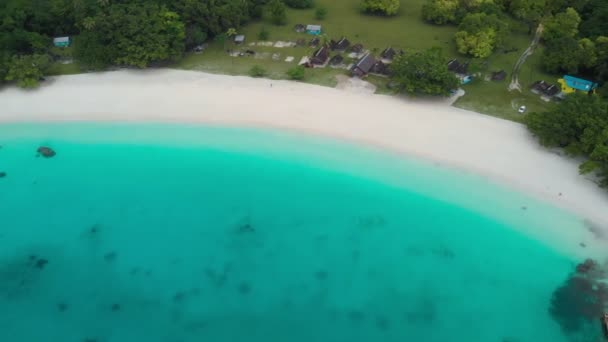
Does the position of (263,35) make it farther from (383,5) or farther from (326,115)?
(326,115)

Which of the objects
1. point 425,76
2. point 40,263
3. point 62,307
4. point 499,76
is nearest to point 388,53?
point 425,76

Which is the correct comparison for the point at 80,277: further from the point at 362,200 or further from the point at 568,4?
the point at 568,4

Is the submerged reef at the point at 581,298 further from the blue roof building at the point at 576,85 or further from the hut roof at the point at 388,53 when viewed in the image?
the hut roof at the point at 388,53

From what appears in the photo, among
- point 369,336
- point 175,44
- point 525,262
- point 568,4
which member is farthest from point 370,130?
point 568,4

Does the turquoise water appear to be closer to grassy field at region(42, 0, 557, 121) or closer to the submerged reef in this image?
the submerged reef

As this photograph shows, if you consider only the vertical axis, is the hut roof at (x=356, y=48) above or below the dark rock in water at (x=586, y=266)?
above

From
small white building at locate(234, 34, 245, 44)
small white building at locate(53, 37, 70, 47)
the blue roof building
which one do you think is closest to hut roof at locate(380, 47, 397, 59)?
small white building at locate(234, 34, 245, 44)

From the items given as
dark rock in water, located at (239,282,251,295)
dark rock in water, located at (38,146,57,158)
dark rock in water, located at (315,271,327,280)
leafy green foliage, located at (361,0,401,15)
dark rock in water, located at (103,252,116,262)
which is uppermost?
leafy green foliage, located at (361,0,401,15)

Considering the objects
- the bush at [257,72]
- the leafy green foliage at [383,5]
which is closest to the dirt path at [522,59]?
the leafy green foliage at [383,5]
